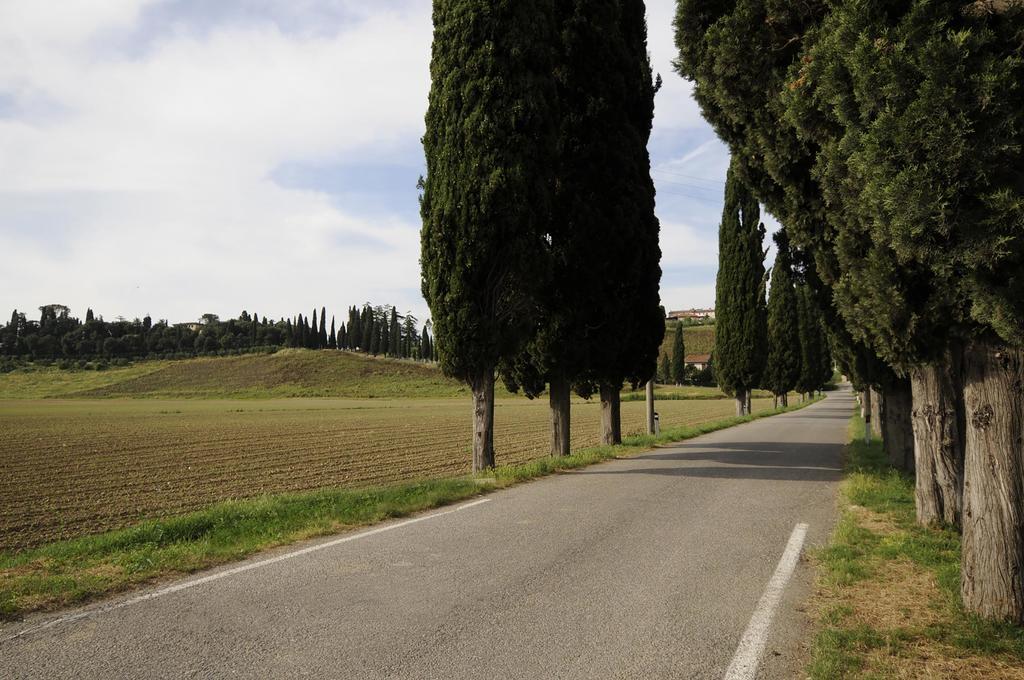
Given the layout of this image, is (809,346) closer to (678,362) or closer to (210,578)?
(678,362)

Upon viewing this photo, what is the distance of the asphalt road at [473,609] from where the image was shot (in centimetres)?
387

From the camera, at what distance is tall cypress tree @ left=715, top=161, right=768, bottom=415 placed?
112 feet

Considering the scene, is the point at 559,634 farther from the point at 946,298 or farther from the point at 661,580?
the point at 946,298

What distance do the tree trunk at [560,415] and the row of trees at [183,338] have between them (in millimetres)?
105581

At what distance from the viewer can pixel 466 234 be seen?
42.1ft

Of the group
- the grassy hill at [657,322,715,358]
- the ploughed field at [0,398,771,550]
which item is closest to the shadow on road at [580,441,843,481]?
the ploughed field at [0,398,771,550]

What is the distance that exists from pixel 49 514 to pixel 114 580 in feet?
32.7

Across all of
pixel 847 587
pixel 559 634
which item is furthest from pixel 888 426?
pixel 559 634

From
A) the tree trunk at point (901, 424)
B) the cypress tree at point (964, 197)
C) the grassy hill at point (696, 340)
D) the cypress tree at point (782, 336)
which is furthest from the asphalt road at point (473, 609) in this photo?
the grassy hill at point (696, 340)

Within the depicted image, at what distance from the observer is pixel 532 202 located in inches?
529

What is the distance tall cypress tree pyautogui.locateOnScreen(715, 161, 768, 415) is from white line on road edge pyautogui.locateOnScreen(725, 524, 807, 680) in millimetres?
29605

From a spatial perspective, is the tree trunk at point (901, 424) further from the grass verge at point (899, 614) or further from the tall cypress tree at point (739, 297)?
the tall cypress tree at point (739, 297)

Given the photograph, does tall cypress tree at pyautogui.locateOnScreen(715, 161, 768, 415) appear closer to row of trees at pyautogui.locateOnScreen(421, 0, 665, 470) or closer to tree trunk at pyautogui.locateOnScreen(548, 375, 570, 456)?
row of trees at pyautogui.locateOnScreen(421, 0, 665, 470)

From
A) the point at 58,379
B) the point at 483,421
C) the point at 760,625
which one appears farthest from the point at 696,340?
the point at 760,625
